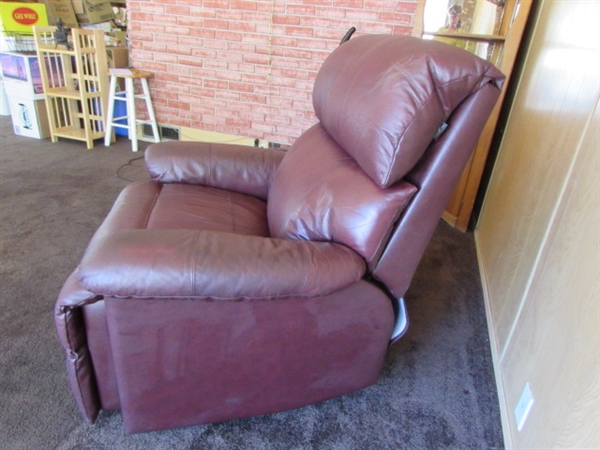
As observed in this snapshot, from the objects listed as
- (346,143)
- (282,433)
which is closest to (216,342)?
(282,433)

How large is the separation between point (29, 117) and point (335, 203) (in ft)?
11.2

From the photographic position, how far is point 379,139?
3.36ft

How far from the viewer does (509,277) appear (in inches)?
60.6

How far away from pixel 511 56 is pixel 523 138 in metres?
0.61

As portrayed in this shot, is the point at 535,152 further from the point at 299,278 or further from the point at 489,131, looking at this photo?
the point at 299,278

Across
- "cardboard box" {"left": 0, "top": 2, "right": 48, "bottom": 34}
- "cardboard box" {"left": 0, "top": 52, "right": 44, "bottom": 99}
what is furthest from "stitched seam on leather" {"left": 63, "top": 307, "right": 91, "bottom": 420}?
"cardboard box" {"left": 0, "top": 2, "right": 48, "bottom": 34}

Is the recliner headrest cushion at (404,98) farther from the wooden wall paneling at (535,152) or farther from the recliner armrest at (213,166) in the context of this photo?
the recliner armrest at (213,166)

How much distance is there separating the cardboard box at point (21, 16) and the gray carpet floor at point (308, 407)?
6.50 ft

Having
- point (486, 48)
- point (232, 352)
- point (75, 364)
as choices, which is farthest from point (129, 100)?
point (232, 352)

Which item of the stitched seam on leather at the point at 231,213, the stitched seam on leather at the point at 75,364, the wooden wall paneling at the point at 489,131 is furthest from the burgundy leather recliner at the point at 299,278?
the wooden wall paneling at the point at 489,131

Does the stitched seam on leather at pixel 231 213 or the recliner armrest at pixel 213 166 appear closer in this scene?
the stitched seam on leather at pixel 231 213

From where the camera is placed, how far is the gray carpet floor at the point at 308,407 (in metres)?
1.17

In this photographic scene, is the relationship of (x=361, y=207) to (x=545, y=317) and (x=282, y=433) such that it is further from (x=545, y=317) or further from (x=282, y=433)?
(x=282, y=433)

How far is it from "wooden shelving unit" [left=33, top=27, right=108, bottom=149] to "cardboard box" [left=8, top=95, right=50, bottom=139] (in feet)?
0.33
